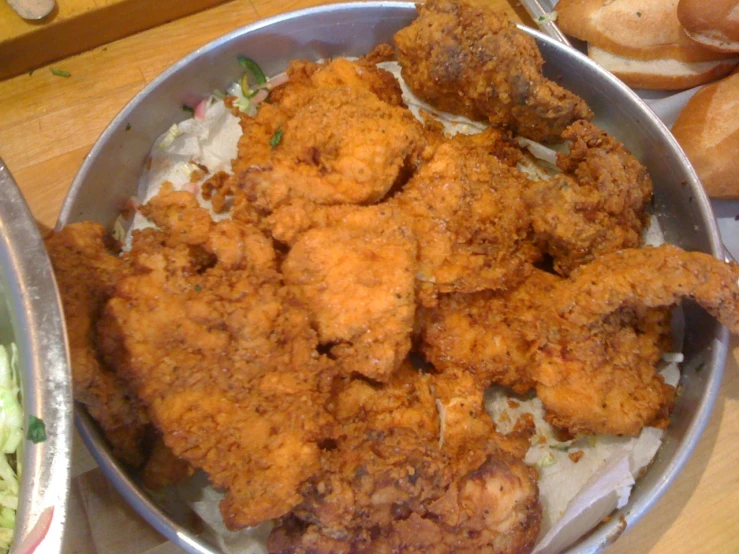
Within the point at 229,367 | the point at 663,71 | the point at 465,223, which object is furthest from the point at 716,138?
the point at 229,367

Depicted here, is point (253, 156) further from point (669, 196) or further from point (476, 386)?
point (669, 196)

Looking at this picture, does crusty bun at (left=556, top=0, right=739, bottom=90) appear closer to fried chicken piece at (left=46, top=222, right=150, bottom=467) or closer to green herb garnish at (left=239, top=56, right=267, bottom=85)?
green herb garnish at (left=239, top=56, right=267, bottom=85)

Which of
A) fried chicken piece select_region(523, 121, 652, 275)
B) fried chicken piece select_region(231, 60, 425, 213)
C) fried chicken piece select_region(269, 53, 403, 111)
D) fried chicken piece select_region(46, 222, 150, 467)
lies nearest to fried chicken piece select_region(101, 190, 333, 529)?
fried chicken piece select_region(46, 222, 150, 467)

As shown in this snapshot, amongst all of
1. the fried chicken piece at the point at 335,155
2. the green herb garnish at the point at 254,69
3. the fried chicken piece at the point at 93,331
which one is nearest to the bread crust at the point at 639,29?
the fried chicken piece at the point at 335,155

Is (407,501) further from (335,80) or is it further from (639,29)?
(639,29)

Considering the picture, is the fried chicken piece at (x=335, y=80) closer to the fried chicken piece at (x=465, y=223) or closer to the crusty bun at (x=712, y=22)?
the fried chicken piece at (x=465, y=223)

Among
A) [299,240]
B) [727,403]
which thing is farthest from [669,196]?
[299,240]
